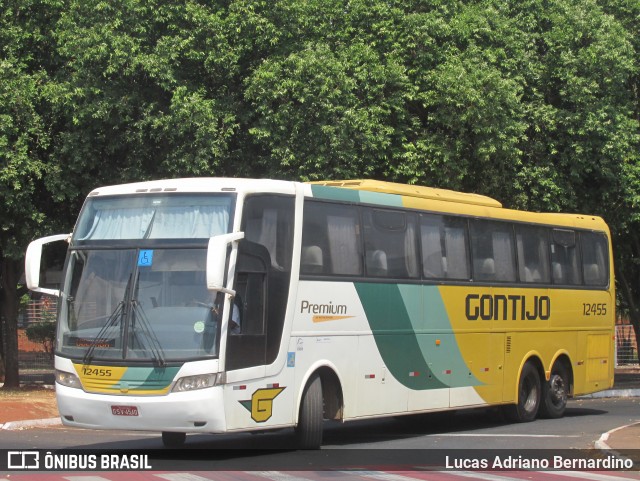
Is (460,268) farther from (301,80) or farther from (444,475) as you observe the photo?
(301,80)

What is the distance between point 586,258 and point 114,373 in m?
11.9

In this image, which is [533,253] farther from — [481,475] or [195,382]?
[195,382]

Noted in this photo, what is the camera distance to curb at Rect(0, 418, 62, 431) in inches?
788

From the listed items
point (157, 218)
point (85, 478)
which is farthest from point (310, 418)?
point (85, 478)

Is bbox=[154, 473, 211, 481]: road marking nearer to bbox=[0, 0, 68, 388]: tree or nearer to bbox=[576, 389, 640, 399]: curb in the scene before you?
bbox=[0, 0, 68, 388]: tree

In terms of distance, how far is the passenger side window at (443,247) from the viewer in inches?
702

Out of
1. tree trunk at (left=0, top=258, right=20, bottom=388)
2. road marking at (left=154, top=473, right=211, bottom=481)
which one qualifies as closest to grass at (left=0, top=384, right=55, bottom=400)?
tree trunk at (left=0, top=258, right=20, bottom=388)

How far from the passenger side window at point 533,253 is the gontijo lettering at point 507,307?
0.40 m

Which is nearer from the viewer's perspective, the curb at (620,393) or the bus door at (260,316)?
the bus door at (260,316)

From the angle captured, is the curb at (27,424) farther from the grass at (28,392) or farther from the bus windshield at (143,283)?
the bus windshield at (143,283)

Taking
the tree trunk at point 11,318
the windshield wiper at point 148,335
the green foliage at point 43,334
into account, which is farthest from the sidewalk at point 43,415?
the green foliage at point 43,334

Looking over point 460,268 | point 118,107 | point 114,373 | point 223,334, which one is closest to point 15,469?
point 114,373

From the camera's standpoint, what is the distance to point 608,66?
1125 inches

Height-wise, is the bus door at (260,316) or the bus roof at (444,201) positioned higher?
the bus roof at (444,201)
